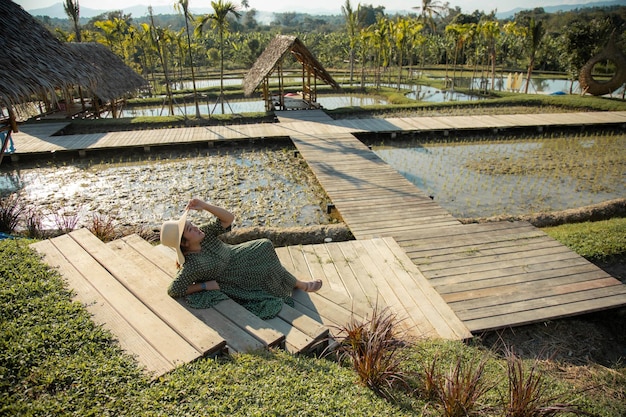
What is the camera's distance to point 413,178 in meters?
9.23

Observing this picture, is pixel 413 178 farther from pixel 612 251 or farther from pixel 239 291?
pixel 239 291

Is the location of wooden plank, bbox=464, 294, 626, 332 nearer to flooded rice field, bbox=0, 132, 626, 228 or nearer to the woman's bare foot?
the woman's bare foot

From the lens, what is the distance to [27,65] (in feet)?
17.6

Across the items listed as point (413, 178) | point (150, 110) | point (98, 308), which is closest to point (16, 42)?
point (98, 308)

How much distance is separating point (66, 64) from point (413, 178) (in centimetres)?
694

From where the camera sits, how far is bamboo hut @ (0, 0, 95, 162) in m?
4.96

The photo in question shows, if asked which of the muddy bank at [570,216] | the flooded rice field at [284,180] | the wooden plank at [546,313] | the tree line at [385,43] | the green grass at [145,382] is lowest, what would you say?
the wooden plank at [546,313]

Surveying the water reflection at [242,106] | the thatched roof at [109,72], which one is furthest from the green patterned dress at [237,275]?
the water reflection at [242,106]

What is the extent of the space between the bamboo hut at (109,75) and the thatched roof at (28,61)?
723cm

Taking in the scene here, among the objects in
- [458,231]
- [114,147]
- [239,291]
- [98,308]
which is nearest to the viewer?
[98,308]

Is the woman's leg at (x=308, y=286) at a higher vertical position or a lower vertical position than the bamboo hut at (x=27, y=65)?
lower

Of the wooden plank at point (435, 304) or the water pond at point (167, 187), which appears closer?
the wooden plank at point (435, 304)

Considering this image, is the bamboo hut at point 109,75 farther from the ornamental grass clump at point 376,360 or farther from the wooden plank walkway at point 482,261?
the ornamental grass clump at point 376,360

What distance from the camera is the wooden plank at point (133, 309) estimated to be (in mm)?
2533
